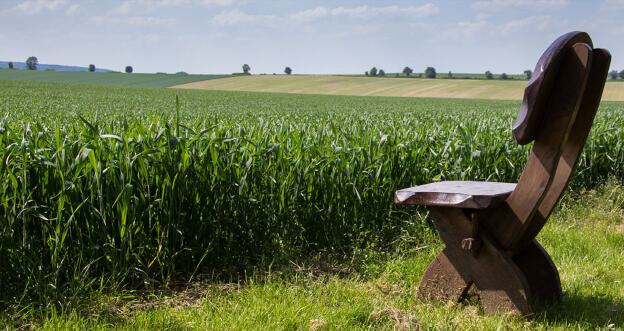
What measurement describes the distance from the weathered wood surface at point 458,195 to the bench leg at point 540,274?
0.40 metres

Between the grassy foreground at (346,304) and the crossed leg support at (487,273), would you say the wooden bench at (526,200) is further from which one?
the grassy foreground at (346,304)

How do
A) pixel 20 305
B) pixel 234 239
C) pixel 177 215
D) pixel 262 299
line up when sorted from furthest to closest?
pixel 234 239 < pixel 177 215 < pixel 262 299 < pixel 20 305

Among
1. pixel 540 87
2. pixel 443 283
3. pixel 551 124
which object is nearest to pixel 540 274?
pixel 443 283

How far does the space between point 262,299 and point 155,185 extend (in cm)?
94

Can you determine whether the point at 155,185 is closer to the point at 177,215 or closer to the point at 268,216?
the point at 177,215

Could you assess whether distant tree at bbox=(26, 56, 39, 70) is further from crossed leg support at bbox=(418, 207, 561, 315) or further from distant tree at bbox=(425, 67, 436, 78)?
crossed leg support at bbox=(418, 207, 561, 315)

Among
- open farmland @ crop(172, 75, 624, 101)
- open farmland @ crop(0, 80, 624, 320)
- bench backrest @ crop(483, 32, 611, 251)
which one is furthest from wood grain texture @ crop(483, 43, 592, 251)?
open farmland @ crop(172, 75, 624, 101)

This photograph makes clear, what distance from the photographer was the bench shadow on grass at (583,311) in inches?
91.1

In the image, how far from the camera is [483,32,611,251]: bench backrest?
1799mm

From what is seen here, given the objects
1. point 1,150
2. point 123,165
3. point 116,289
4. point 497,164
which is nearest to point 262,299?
point 116,289

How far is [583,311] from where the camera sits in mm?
2463

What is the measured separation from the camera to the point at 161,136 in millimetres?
2887

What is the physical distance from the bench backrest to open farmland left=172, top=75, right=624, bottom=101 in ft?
167

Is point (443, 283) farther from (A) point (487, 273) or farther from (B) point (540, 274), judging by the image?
(B) point (540, 274)
